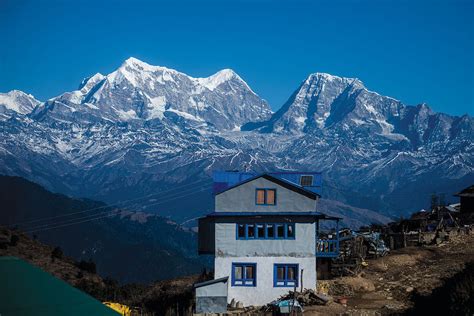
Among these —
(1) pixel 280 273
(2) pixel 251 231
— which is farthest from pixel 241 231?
(1) pixel 280 273

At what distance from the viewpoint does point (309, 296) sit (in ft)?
140

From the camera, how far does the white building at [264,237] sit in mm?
46375

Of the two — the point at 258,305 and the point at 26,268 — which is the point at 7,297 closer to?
the point at 26,268

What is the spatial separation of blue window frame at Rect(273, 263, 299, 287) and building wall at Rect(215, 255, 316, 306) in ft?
0.64

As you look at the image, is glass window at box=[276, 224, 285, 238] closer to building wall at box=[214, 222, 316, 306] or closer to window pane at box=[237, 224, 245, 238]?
building wall at box=[214, 222, 316, 306]

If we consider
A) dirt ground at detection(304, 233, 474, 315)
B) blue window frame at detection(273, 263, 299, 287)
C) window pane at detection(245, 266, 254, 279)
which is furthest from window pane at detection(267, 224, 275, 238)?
dirt ground at detection(304, 233, 474, 315)

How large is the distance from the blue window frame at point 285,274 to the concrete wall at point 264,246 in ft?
Result: 2.29

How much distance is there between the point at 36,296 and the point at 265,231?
109 feet

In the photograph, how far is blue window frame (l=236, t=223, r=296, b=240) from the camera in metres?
47.3

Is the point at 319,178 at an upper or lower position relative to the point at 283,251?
upper

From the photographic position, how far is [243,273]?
4684 centimetres

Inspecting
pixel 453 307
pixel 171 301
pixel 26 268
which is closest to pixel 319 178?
pixel 171 301

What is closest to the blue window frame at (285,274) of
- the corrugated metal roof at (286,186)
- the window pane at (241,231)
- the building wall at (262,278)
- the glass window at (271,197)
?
the building wall at (262,278)

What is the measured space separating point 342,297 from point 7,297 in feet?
105
